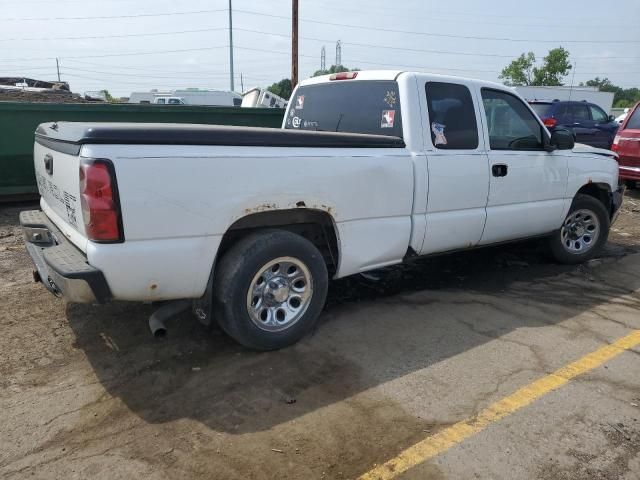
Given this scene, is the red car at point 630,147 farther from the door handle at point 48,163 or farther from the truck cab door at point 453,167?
the door handle at point 48,163

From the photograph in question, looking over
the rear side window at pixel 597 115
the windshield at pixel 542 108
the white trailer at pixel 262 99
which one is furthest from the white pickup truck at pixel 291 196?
the rear side window at pixel 597 115

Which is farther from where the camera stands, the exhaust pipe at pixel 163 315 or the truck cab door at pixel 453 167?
the truck cab door at pixel 453 167

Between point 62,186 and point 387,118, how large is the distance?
2468 millimetres

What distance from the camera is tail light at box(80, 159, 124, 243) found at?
290 centimetres

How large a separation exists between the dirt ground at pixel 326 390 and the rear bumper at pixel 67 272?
625 millimetres

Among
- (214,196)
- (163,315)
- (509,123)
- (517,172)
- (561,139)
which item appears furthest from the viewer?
(561,139)

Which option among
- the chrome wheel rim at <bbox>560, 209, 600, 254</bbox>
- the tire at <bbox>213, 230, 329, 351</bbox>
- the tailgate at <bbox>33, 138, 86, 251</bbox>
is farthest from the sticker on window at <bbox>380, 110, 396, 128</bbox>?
the chrome wheel rim at <bbox>560, 209, 600, 254</bbox>

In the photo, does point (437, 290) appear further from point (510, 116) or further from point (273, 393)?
point (273, 393)

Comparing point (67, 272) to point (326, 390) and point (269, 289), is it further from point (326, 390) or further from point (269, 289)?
point (326, 390)

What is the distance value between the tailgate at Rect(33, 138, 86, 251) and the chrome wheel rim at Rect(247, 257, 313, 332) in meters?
1.12

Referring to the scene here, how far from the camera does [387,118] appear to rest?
14.5 feet

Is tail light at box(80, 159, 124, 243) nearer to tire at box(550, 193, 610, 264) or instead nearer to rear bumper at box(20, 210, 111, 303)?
rear bumper at box(20, 210, 111, 303)

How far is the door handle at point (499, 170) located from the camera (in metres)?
4.81

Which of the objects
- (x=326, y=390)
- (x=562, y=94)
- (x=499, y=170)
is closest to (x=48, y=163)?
(x=326, y=390)
